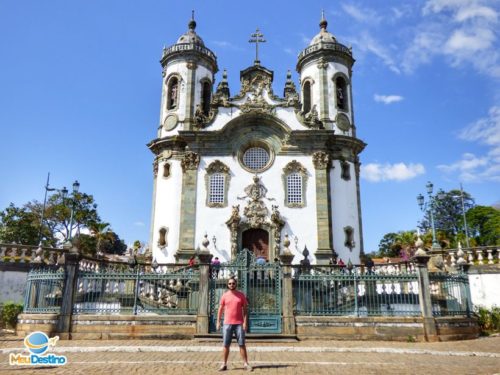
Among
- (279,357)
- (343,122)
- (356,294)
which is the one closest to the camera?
(279,357)

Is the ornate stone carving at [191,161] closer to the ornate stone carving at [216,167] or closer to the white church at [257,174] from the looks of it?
the white church at [257,174]

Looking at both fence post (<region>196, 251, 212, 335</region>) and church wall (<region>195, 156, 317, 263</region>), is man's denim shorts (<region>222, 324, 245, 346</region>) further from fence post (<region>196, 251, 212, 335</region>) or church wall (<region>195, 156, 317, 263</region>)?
church wall (<region>195, 156, 317, 263</region>)

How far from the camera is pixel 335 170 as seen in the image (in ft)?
87.5

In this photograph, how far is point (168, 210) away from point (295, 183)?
324 inches

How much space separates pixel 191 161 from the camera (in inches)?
1023

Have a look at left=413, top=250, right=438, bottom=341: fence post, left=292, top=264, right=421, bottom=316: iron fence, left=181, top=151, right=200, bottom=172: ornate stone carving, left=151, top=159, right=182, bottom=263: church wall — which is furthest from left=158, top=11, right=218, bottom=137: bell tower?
left=413, top=250, right=438, bottom=341: fence post

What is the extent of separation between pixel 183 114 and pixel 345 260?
14441 millimetres

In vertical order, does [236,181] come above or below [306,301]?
above

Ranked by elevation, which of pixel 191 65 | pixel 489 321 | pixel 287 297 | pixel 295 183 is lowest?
pixel 489 321

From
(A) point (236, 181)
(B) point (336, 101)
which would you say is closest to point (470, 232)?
(B) point (336, 101)

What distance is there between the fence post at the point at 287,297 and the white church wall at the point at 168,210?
1258cm

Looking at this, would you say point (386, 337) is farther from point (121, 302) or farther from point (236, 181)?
point (236, 181)

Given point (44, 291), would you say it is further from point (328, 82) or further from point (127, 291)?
point (328, 82)

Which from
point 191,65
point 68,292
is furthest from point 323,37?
point 68,292
